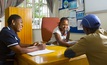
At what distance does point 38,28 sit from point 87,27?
3415mm

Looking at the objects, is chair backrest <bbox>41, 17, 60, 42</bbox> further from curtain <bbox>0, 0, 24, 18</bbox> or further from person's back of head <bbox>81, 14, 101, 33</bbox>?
person's back of head <bbox>81, 14, 101, 33</bbox>

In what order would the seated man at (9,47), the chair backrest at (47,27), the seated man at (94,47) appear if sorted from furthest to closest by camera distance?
the chair backrest at (47,27)
the seated man at (9,47)
the seated man at (94,47)

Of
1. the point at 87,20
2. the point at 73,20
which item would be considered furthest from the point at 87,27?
the point at 73,20

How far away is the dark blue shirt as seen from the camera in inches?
59.4

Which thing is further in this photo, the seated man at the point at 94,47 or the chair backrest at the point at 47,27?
the chair backrest at the point at 47,27

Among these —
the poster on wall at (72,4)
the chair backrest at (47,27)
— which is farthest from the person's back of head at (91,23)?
the poster on wall at (72,4)

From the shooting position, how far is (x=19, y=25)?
176 centimetres

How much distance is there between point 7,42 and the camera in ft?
4.97

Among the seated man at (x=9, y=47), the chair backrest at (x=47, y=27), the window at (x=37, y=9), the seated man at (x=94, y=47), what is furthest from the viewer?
the window at (x=37, y=9)

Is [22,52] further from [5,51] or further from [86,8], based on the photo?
[86,8]

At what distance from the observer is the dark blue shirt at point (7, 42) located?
1.51m

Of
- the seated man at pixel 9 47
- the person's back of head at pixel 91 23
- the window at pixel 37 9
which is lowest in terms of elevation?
the seated man at pixel 9 47

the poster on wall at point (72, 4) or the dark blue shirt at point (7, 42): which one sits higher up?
the poster on wall at point (72, 4)

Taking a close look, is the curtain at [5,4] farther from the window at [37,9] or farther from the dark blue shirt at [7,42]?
the dark blue shirt at [7,42]
